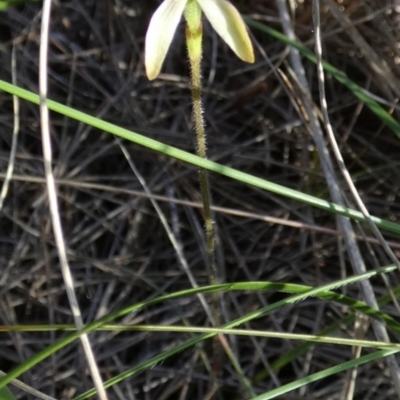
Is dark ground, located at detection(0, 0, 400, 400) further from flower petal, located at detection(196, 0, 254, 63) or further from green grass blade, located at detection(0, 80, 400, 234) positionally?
flower petal, located at detection(196, 0, 254, 63)

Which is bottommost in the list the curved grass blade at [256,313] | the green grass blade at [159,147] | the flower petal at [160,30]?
the curved grass blade at [256,313]

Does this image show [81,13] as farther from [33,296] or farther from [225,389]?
[225,389]

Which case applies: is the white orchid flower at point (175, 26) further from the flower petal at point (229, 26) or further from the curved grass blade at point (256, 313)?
the curved grass blade at point (256, 313)

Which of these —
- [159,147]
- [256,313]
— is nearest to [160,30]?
[159,147]

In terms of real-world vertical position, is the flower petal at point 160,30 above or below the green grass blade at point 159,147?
above

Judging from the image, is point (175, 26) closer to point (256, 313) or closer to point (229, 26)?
point (229, 26)

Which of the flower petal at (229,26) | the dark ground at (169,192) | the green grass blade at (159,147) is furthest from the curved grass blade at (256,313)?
the dark ground at (169,192)

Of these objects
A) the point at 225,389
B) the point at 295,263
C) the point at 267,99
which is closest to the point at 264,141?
the point at 267,99
